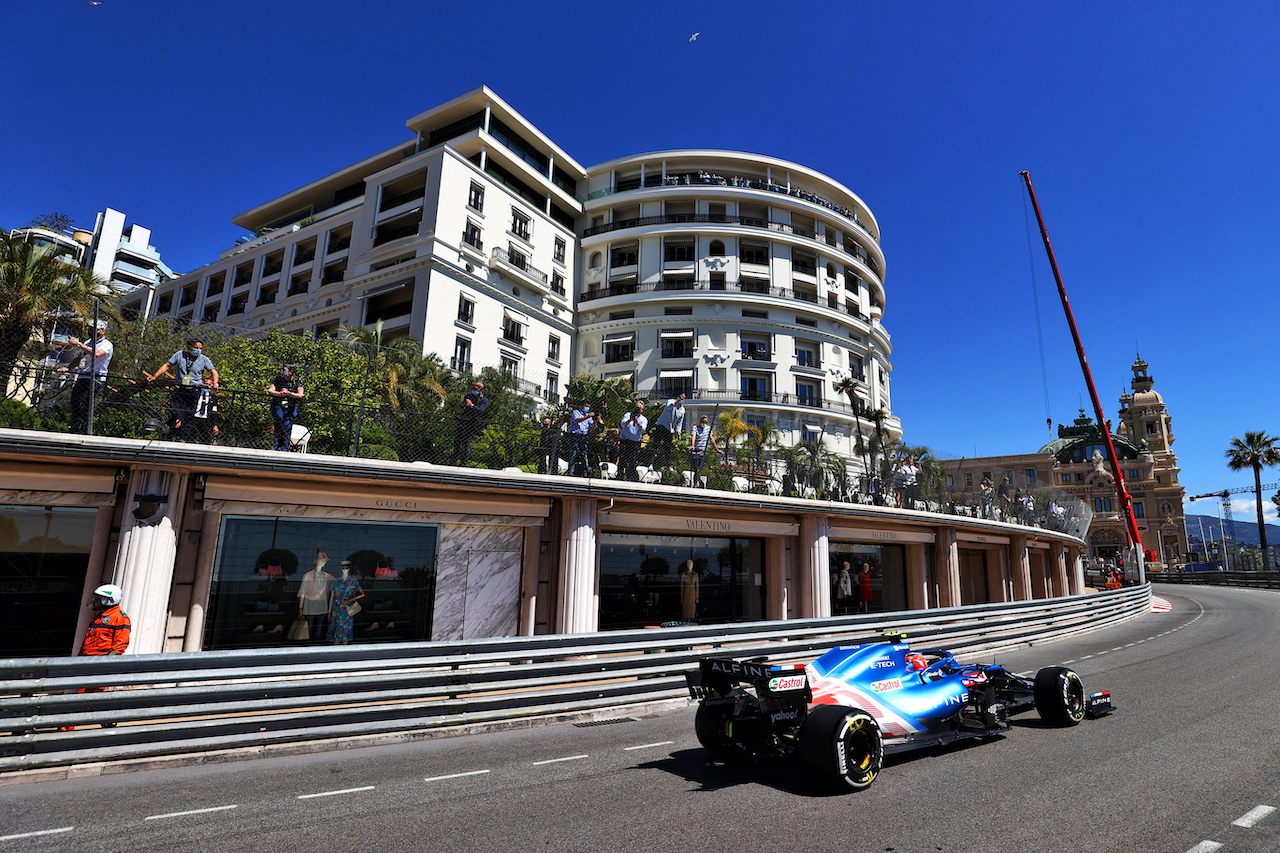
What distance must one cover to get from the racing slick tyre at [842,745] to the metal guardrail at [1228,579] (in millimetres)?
56596

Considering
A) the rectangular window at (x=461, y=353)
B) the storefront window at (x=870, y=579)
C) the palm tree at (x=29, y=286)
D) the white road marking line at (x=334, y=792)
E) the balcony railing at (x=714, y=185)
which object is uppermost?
the balcony railing at (x=714, y=185)

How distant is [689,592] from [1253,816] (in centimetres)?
1062

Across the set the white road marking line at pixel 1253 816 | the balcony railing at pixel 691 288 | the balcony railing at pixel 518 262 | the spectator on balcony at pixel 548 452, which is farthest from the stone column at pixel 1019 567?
the balcony railing at pixel 518 262

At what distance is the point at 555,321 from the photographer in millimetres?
48781

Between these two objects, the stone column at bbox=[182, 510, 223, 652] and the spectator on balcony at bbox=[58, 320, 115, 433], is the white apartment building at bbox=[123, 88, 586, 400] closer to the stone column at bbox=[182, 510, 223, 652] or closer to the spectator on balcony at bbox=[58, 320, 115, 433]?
the stone column at bbox=[182, 510, 223, 652]

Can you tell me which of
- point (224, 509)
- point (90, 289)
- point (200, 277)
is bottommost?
point (224, 509)

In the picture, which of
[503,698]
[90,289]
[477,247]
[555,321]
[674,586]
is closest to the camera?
[503,698]

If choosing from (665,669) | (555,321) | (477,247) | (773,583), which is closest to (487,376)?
(477,247)

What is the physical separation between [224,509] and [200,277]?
58693 mm

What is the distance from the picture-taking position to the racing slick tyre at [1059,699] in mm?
7215

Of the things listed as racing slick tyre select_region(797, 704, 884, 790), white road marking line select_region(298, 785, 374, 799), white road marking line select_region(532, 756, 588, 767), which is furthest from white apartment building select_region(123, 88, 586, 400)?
racing slick tyre select_region(797, 704, 884, 790)

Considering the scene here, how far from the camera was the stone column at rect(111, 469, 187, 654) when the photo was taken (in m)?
8.48

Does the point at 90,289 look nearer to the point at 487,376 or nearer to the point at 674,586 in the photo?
the point at 487,376

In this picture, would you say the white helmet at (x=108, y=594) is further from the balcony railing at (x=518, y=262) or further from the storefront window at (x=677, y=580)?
the balcony railing at (x=518, y=262)
